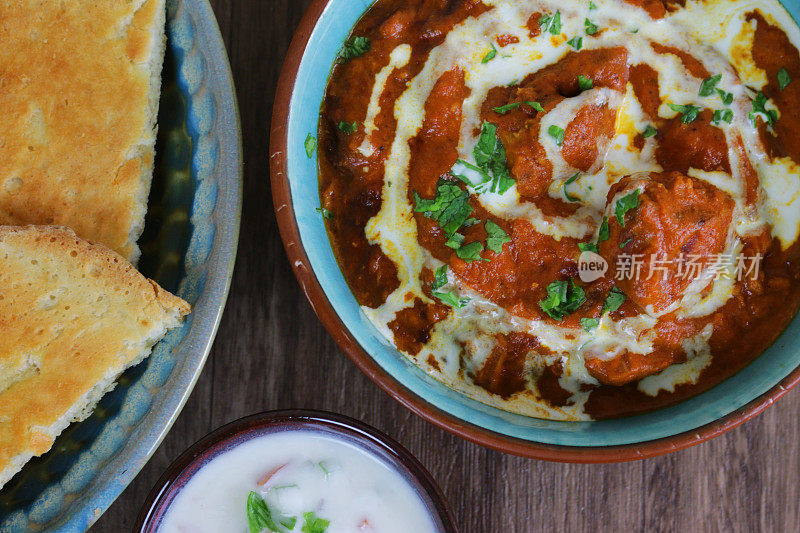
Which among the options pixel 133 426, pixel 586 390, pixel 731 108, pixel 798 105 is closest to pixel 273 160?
pixel 133 426

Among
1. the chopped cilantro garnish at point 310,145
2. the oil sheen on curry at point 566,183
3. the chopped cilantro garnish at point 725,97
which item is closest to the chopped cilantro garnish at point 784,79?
the oil sheen on curry at point 566,183

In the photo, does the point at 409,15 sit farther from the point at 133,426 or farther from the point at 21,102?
the point at 133,426

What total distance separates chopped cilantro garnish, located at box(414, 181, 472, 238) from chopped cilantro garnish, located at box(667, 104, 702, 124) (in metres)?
0.84

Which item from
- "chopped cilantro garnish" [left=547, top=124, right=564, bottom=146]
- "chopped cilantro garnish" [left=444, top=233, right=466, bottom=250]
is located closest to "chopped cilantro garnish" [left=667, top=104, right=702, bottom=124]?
"chopped cilantro garnish" [left=547, top=124, right=564, bottom=146]

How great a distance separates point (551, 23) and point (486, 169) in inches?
24.1

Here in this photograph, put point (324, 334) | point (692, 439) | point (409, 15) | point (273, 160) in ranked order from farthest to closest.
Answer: point (324, 334)
point (409, 15)
point (273, 160)
point (692, 439)

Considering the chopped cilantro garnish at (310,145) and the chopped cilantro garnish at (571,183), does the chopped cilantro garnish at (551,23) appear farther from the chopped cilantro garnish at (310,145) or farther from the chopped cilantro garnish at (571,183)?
the chopped cilantro garnish at (310,145)

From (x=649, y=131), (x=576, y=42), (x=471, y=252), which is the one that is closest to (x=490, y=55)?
(x=576, y=42)

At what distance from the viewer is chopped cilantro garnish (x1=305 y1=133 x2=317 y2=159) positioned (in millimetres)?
2852

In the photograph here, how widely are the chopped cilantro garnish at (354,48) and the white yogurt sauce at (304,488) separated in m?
1.47

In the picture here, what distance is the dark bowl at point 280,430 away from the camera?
102 inches

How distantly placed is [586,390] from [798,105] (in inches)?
52.2

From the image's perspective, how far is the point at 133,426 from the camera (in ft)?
9.35

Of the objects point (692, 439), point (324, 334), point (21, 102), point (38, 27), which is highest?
point (38, 27)
